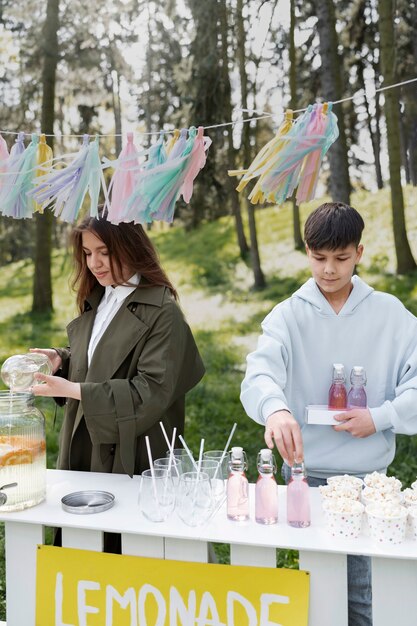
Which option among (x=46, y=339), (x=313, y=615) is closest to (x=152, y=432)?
(x=313, y=615)

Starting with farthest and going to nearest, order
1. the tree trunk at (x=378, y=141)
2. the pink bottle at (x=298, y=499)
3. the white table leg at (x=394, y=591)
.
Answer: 1. the tree trunk at (x=378, y=141)
2. the pink bottle at (x=298, y=499)
3. the white table leg at (x=394, y=591)

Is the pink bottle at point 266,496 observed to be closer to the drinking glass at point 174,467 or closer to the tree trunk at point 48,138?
the drinking glass at point 174,467

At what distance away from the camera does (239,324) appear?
17.9ft

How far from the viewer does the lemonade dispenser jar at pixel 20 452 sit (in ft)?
5.30

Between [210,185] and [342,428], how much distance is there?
437 centimetres

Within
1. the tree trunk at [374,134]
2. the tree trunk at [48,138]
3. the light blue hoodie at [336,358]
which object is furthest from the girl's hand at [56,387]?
the tree trunk at [48,138]

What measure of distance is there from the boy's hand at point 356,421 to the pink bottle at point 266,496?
0.77 ft

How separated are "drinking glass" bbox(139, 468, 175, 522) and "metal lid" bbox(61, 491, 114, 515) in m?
0.13

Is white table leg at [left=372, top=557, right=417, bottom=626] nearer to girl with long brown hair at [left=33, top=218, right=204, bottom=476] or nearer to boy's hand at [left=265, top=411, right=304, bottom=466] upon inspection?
boy's hand at [left=265, top=411, right=304, bottom=466]

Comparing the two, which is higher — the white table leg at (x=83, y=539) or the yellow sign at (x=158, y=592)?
the white table leg at (x=83, y=539)

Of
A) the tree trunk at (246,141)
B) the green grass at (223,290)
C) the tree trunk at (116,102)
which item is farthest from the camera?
the tree trunk at (116,102)

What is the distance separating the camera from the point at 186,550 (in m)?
1.47

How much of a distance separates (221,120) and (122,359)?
4.23m

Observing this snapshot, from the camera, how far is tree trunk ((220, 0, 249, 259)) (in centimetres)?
541
